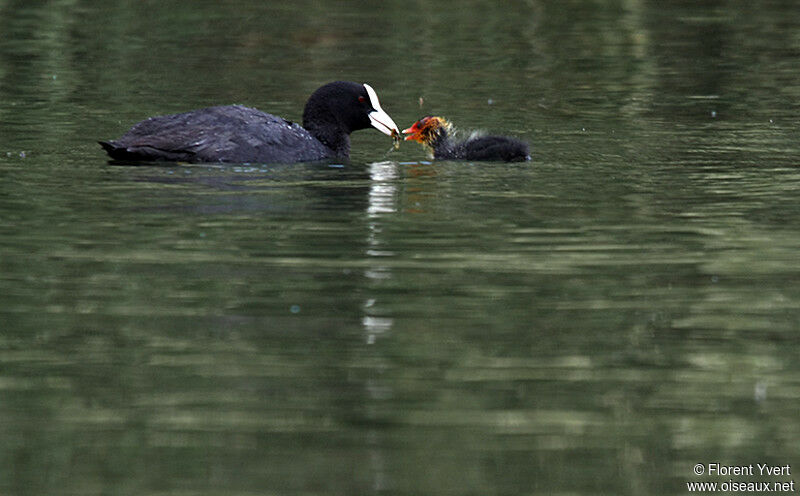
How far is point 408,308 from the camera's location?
25.0 feet

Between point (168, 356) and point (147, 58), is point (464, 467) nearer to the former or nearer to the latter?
point (168, 356)

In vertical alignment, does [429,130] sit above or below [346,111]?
below

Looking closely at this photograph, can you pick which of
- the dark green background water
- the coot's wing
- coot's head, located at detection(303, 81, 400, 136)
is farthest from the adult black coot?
coot's head, located at detection(303, 81, 400, 136)

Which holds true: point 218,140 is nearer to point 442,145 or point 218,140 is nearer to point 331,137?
point 331,137

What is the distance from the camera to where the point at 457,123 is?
15531 millimetres

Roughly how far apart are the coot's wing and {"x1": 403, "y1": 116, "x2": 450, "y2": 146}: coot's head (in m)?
1.33

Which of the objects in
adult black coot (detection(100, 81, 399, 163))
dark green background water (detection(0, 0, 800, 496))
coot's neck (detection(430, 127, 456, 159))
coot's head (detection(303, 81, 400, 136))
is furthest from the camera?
coot's head (detection(303, 81, 400, 136))

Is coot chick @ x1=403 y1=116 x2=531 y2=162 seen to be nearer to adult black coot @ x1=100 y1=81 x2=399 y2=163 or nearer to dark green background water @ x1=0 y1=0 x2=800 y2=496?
dark green background water @ x1=0 y1=0 x2=800 y2=496

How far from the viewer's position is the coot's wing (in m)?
12.3

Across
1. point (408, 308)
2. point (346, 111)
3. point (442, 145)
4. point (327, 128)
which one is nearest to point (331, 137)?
point (327, 128)

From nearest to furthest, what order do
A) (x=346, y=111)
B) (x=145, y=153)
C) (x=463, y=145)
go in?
(x=145, y=153) → (x=463, y=145) → (x=346, y=111)

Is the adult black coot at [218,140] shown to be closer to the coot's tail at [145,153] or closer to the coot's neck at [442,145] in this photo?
the coot's tail at [145,153]

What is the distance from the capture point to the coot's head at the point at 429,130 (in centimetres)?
1345

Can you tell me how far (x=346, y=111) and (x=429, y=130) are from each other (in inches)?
32.9
